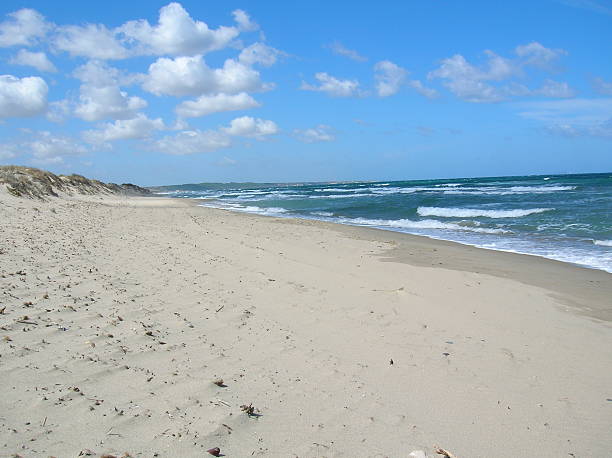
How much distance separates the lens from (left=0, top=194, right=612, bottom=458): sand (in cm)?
278

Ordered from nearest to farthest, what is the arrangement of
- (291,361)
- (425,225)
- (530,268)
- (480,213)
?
(291,361), (530,268), (425,225), (480,213)

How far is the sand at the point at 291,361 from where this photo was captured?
9.11 feet

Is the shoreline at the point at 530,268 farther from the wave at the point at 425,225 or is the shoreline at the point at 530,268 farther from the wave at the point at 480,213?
the wave at the point at 480,213

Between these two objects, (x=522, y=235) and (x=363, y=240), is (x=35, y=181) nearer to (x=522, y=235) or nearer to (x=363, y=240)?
(x=363, y=240)

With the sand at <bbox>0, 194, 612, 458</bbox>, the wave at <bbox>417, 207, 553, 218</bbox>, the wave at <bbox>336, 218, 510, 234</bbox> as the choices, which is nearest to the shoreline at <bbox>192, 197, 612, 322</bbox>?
the sand at <bbox>0, 194, 612, 458</bbox>

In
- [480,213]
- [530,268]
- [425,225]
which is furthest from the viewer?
[480,213]

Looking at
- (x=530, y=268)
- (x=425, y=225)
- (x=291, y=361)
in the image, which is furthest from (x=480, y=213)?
(x=291, y=361)

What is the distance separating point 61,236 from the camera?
386 inches

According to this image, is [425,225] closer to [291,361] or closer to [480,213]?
[480,213]

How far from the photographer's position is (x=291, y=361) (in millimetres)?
3969

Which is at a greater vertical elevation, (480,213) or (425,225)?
(480,213)

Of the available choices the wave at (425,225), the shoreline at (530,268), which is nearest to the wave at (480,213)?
the wave at (425,225)

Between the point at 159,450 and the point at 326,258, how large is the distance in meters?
7.36

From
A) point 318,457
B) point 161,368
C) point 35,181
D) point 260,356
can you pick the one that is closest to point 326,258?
point 260,356
